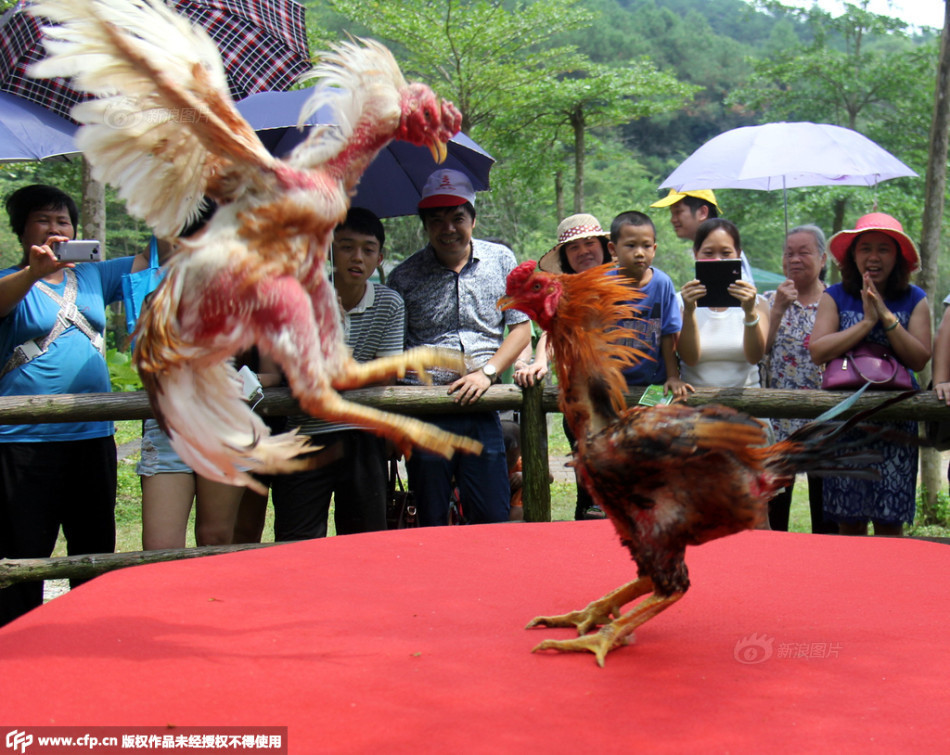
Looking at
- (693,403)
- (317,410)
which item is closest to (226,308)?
(317,410)

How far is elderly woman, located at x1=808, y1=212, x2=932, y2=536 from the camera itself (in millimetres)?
4008

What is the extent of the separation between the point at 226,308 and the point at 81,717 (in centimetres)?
113

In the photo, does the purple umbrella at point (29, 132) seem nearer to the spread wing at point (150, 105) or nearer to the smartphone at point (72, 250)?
the smartphone at point (72, 250)

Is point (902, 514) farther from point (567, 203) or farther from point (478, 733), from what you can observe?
point (567, 203)

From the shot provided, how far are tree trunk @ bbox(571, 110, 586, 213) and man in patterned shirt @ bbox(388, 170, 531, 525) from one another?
12.6m

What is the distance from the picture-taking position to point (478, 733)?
5.76 ft

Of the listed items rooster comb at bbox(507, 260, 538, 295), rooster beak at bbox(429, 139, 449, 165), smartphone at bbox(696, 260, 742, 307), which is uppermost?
rooster beak at bbox(429, 139, 449, 165)

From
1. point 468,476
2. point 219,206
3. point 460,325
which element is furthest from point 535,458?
point 219,206

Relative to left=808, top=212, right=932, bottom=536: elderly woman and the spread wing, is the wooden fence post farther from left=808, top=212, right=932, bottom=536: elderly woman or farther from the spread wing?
the spread wing

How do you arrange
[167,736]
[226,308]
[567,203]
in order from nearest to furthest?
[167,736]
[226,308]
[567,203]

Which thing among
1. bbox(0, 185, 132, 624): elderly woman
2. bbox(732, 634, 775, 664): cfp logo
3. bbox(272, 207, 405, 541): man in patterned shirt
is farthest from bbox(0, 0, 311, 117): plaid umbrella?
bbox(732, 634, 775, 664): cfp logo

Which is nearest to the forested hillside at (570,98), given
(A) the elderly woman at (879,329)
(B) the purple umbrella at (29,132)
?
(B) the purple umbrella at (29,132)

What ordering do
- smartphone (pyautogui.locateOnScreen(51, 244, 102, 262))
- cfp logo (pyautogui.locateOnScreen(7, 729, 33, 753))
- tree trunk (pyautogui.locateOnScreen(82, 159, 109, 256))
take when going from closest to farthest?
1. cfp logo (pyautogui.locateOnScreen(7, 729, 33, 753))
2. smartphone (pyautogui.locateOnScreen(51, 244, 102, 262))
3. tree trunk (pyautogui.locateOnScreen(82, 159, 109, 256))

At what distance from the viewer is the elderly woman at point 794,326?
182 inches
